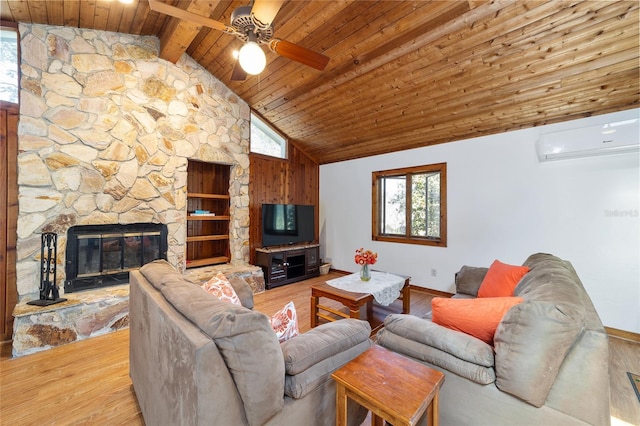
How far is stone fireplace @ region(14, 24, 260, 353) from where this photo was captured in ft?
9.53

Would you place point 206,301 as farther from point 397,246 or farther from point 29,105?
point 397,246

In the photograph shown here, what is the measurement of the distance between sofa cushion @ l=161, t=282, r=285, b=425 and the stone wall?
314 cm

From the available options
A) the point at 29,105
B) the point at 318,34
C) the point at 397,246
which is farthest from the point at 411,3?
the point at 29,105

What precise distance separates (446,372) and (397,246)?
3564 millimetres

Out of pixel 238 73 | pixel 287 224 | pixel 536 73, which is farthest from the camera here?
pixel 287 224

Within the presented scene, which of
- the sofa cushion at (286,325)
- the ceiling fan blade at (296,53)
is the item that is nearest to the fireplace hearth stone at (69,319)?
the sofa cushion at (286,325)

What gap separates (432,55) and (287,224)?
138 inches

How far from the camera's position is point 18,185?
2.82 m

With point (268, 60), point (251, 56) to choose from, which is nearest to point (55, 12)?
point (268, 60)

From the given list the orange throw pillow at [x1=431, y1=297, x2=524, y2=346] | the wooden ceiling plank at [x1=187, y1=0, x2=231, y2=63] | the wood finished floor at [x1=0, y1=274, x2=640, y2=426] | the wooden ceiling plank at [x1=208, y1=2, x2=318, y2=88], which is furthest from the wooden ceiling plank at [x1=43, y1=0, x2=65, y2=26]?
the orange throw pillow at [x1=431, y1=297, x2=524, y2=346]

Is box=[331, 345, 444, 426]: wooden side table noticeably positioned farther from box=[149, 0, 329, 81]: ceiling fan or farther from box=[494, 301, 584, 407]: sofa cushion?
box=[149, 0, 329, 81]: ceiling fan

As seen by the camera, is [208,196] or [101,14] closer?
[101,14]

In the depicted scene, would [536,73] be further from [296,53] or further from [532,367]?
[532,367]

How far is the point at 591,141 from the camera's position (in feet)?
9.85
